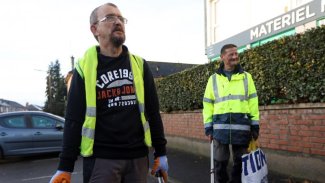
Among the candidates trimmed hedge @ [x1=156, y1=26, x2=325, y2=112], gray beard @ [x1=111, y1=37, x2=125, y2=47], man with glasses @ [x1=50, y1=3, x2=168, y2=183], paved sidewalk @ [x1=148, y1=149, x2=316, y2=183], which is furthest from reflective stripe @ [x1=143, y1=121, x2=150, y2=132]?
paved sidewalk @ [x1=148, y1=149, x2=316, y2=183]

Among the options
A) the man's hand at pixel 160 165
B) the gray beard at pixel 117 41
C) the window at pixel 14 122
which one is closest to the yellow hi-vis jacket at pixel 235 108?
the man's hand at pixel 160 165

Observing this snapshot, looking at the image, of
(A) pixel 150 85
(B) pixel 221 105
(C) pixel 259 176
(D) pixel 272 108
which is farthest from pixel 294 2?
(A) pixel 150 85

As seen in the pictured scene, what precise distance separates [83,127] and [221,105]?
2795mm

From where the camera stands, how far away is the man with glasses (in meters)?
2.72

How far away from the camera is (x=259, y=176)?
4.54m

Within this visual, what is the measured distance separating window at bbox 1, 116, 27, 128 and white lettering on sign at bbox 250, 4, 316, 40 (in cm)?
760

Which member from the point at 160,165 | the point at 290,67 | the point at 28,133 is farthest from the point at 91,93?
the point at 28,133

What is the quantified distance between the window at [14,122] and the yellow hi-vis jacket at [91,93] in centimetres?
933

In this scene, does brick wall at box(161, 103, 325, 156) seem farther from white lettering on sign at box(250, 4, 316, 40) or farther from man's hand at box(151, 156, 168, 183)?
white lettering on sign at box(250, 4, 316, 40)

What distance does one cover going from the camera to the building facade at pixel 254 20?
10211 mm

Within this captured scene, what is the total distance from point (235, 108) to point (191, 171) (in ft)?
10.3

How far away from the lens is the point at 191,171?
782 cm

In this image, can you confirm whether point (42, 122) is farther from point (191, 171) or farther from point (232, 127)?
point (232, 127)

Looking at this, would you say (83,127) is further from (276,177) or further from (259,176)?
(276,177)
